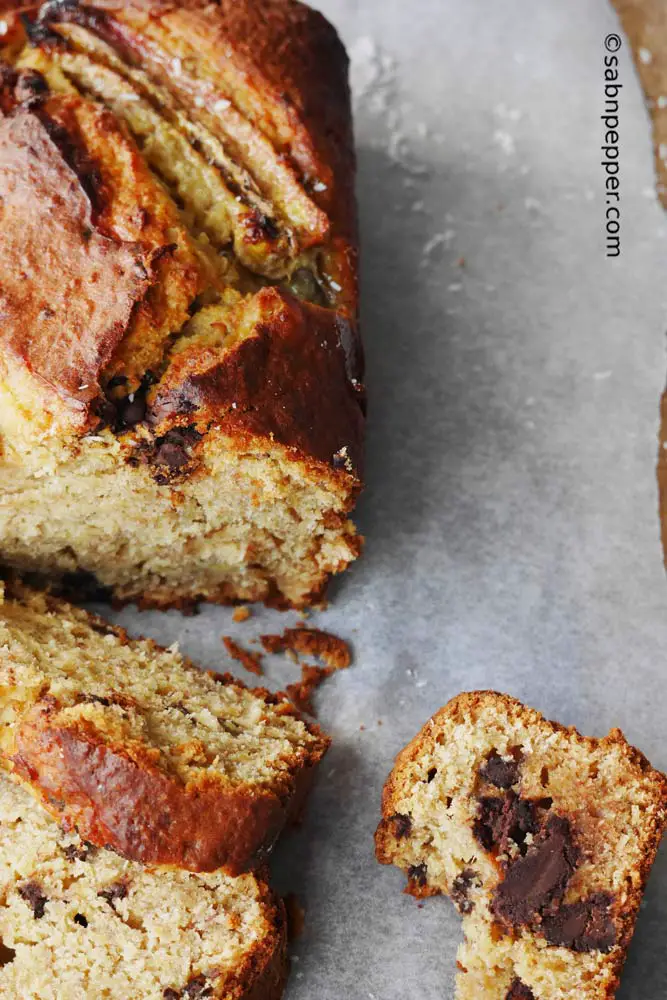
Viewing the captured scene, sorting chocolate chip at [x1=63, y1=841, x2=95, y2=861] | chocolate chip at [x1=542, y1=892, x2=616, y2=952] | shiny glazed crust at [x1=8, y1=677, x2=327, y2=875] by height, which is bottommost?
chocolate chip at [x1=542, y1=892, x2=616, y2=952]

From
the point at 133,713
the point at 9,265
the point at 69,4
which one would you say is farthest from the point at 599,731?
the point at 69,4

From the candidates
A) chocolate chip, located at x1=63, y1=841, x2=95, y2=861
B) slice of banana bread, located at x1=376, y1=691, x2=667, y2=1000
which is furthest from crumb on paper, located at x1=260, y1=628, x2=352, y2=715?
chocolate chip, located at x1=63, y1=841, x2=95, y2=861

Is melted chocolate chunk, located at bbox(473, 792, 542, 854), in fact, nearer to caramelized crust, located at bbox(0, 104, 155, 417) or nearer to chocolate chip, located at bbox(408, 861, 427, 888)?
chocolate chip, located at bbox(408, 861, 427, 888)

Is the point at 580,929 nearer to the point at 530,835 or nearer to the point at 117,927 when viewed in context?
the point at 530,835

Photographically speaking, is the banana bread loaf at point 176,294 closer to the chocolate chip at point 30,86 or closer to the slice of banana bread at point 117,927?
the chocolate chip at point 30,86

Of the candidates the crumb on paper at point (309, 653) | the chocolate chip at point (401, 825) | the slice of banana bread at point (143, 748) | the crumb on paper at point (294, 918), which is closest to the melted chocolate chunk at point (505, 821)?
the chocolate chip at point (401, 825)

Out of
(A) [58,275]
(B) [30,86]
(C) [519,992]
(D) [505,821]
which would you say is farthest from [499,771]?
(B) [30,86]
